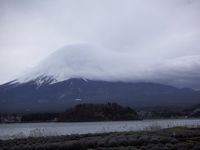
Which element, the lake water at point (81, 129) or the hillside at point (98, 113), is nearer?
the lake water at point (81, 129)

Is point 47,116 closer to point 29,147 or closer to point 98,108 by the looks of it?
point 98,108

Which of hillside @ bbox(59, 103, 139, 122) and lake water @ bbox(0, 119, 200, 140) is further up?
hillside @ bbox(59, 103, 139, 122)

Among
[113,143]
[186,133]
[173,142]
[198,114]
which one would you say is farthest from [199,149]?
[198,114]

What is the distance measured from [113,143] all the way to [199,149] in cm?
677

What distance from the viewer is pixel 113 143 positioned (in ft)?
95.3

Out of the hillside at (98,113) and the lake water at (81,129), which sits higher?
the hillside at (98,113)

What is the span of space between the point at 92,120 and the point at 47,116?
555 inches

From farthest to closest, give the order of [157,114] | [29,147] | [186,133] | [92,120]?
[157,114], [92,120], [186,133], [29,147]

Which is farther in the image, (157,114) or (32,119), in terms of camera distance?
(157,114)

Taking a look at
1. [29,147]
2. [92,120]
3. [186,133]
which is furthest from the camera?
[92,120]

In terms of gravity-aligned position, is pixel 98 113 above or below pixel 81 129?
above

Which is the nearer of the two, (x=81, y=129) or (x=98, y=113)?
(x=81, y=129)

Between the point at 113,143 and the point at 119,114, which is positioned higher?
the point at 119,114

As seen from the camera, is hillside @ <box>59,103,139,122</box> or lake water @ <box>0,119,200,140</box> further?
hillside @ <box>59,103,139,122</box>
